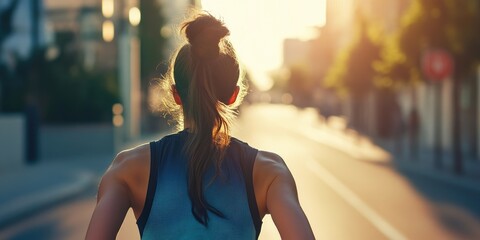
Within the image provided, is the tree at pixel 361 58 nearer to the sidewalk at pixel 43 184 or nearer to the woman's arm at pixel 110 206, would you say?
the sidewalk at pixel 43 184

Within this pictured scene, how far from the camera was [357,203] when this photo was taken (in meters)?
14.9

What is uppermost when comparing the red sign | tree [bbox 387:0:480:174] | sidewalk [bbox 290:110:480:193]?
tree [bbox 387:0:480:174]

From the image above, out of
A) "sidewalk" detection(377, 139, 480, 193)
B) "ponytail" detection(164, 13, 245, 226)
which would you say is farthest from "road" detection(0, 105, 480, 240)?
"ponytail" detection(164, 13, 245, 226)

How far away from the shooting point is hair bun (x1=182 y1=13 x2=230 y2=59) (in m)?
2.63

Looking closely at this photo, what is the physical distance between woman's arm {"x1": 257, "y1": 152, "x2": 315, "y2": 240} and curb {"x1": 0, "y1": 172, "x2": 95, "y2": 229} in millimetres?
10074

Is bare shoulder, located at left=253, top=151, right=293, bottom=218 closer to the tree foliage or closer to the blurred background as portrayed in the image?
the blurred background

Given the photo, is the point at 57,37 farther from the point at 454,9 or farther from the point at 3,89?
the point at 454,9

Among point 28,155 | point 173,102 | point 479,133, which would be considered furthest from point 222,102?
point 479,133

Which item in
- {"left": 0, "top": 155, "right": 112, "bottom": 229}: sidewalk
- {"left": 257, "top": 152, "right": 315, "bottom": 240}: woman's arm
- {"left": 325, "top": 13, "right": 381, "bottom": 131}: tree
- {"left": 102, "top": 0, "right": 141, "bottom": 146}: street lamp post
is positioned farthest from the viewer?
{"left": 325, "top": 13, "right": 381, "bottom": 131}: tree

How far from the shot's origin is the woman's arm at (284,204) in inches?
96.2

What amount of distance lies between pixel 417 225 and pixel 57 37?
24512mm

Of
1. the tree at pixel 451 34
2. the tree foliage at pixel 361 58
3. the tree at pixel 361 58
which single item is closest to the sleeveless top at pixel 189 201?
the tree at pixel 451 34

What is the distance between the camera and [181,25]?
270cm

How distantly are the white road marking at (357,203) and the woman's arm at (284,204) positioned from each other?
8.42 metres
